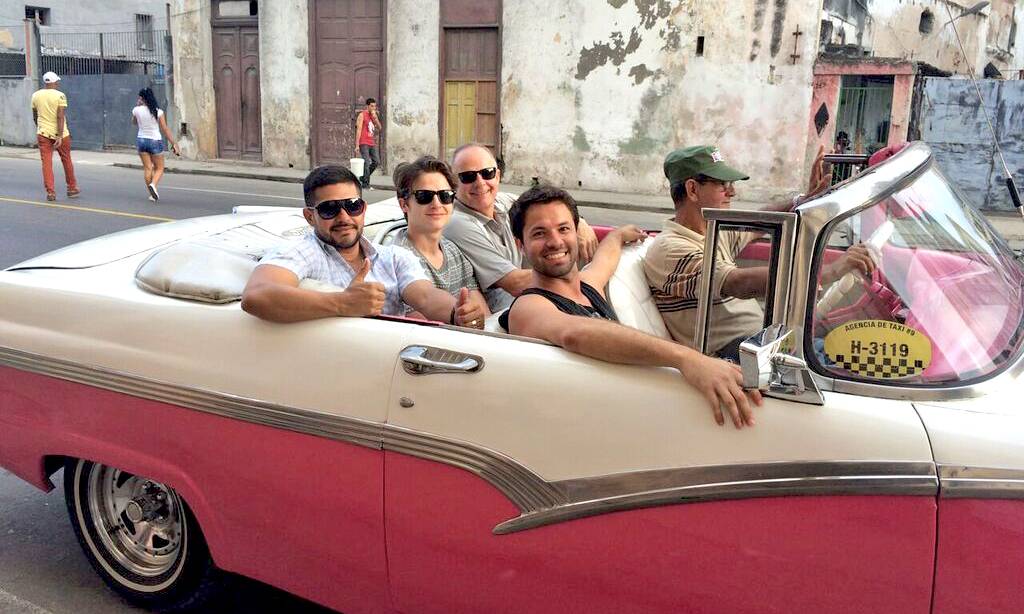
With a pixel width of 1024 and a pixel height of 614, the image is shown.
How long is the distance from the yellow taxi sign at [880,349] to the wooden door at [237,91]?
21061mm

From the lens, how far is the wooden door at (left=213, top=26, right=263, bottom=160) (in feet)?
69.9

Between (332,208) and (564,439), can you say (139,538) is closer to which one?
(332,208)

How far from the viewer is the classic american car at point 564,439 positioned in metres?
1.81

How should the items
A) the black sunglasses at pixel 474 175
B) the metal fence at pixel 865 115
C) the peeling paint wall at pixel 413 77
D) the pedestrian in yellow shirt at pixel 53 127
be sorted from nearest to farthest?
1. the black sunglasses at pixel 474 175
2. the pedestrian in yellow shirt at pixel 53 127
3. the metal fence at pixel 865 115
4. the peeling paint wall at pixel 413 77

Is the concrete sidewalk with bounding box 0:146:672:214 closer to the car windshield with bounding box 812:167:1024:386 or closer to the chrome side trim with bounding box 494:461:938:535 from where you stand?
the car windshield with bounding box 812:167:1024:386

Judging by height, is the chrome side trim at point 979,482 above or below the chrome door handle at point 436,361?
below

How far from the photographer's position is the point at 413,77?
1955cm

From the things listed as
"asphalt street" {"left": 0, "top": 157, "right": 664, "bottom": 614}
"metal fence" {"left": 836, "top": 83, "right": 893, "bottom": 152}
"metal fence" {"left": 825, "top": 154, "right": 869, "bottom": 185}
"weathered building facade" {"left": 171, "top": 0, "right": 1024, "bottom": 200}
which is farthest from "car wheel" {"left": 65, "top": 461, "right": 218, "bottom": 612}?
"metal fence" {"left": 836, "top": 83, "right": 893, "bottom": 152}

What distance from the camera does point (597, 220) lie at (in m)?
13.8

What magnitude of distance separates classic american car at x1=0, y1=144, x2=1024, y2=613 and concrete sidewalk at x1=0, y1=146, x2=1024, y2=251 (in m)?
11.6

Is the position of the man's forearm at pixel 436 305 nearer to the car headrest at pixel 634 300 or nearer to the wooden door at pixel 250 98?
the car headrest at pixel 634 300

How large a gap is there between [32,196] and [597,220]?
8528 millimetres

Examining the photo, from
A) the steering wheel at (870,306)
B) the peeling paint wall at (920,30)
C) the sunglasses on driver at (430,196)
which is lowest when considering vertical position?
the steering wheel at (870,306)

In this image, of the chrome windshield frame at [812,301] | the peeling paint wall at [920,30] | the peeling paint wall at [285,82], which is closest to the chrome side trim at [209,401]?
the chrome windshield frame at [812,301]
